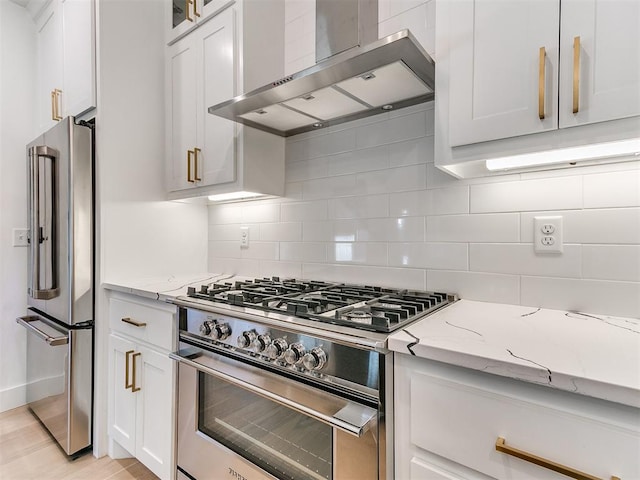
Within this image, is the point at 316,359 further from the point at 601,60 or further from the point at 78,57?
the point at 78,57

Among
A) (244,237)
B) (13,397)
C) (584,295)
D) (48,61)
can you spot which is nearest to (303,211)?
(244,237)

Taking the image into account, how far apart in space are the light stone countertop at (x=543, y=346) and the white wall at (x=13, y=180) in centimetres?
279

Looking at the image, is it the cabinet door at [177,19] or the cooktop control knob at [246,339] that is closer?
the cooktop control knob at [246,339]

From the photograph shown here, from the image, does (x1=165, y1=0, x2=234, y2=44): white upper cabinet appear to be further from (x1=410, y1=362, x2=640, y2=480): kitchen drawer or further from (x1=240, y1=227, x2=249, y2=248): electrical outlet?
(x1=410, y1=362, x2=640, y2=480): kitchen drawer

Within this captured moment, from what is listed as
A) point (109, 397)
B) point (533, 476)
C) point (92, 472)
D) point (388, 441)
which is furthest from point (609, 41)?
point (92, 472)

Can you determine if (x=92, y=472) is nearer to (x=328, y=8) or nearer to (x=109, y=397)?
Answer: (x=109, y=397)

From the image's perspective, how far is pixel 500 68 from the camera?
0.96 m

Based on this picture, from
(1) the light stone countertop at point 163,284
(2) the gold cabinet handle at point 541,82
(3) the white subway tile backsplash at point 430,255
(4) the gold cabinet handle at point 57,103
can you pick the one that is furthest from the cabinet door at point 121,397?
(2) the gold cabinet handle at point 541,82

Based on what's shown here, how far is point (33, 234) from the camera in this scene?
2.00 metres

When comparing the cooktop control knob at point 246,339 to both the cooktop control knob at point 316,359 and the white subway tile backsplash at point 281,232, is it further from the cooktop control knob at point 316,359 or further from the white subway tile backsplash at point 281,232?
the white subway tile backsplash at point 281,232

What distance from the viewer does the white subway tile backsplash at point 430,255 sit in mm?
1336

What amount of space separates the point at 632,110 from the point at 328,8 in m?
1.15

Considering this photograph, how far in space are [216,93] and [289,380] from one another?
142cm

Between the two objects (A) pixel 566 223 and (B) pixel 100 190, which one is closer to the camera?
(A) pixel 566 223
